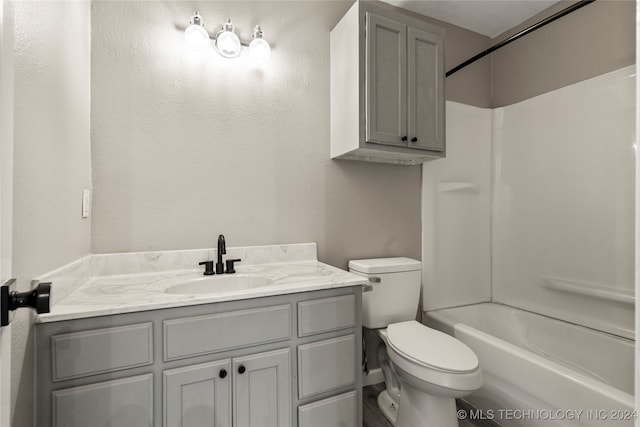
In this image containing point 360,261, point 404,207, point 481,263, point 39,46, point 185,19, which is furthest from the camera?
point 481,263

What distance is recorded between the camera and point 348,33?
1667 mm

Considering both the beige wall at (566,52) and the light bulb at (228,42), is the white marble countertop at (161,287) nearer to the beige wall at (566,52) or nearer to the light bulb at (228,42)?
the light bulb at (228,42)

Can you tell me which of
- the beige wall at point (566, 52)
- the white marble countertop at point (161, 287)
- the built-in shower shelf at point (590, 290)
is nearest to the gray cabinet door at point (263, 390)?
the white marble countertop at point (161, 287)

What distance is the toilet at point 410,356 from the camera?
4.00 feet

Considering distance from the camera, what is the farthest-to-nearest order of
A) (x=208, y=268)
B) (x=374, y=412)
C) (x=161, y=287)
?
(x=374, y=412), (x=208, y=268), (x=161, y=287)

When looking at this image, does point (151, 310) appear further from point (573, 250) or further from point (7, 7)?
point (573, 250)

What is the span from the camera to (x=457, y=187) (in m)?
2.23

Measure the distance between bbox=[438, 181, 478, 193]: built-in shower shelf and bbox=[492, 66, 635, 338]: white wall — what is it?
9.8 inches

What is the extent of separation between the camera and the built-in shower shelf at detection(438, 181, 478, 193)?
2184 mm

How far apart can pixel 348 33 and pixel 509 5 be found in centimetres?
136

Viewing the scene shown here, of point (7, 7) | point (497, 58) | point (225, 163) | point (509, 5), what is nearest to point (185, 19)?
point (225, 163)

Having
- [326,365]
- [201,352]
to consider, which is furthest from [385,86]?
[201,352]

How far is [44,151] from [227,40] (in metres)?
1.01

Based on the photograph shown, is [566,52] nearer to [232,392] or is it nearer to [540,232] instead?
[540,232]
